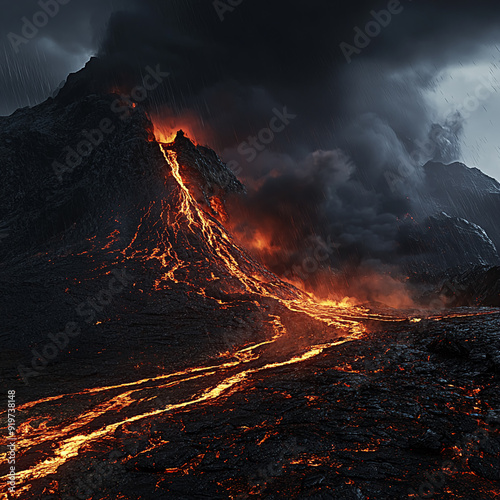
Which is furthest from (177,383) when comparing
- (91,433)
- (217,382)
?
(91,433)

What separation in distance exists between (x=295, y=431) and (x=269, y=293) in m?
35.6

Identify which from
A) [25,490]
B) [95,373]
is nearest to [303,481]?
[25,490]

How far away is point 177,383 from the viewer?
20.6 m

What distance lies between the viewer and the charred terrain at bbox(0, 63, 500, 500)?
31.3 ft

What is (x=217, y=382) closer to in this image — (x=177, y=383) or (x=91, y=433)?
(x=177, y=383)

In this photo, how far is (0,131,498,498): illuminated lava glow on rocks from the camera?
499 inches

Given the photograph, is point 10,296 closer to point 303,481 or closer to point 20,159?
point 303,481

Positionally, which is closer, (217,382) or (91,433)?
(91,433)

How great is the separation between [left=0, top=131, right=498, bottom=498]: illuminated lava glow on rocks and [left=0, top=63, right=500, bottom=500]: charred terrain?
0.48 ft

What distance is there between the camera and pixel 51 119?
97812 millimetres

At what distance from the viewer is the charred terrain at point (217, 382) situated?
376 inches

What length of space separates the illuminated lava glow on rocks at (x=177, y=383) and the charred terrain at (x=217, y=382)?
14 centimetres

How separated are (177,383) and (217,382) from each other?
2.92 m

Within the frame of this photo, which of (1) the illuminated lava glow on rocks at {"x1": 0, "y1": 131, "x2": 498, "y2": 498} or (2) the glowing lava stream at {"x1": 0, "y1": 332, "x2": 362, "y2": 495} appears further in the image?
(1) the illuminated lava glow on rocks at {"x1": 0, "y1": 131, "x2": 498, "y2": 498}
